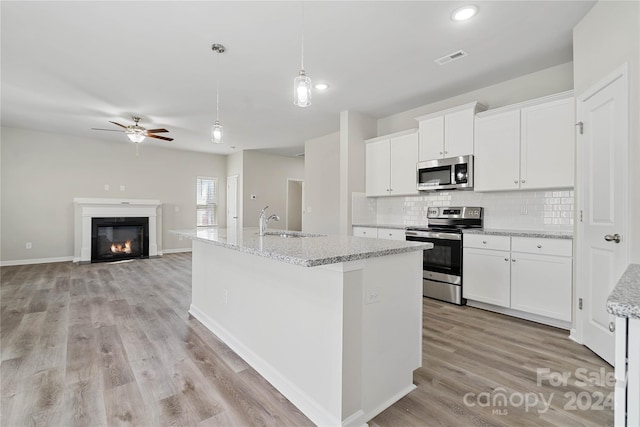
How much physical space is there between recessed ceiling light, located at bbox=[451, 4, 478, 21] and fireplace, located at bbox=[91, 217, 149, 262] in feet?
23.8

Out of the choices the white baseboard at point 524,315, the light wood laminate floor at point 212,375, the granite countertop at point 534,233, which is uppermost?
the granite countertop at point 534,233

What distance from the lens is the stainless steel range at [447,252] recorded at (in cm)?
362

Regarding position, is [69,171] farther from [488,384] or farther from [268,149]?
[488,384]

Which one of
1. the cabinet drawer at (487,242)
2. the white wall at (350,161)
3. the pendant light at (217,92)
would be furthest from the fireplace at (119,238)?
the cabinet drawer at (487,242)

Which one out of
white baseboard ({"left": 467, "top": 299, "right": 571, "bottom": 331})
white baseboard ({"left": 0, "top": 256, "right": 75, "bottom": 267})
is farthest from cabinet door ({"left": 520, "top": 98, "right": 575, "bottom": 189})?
white baseboard ({"left": 0, "top": 256, "right": 75, "bottom": 267})

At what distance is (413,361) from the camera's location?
1972 mm

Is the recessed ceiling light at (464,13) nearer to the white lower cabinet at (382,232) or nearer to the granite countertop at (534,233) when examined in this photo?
the granite countertop at (534,233)

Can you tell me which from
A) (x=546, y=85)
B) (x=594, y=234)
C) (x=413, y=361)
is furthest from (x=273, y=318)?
(x=546, y=85)

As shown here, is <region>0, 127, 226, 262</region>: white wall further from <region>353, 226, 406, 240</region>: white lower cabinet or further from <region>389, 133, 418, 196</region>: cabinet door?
<region>389, 133, 418, 196</region>: cabinet door

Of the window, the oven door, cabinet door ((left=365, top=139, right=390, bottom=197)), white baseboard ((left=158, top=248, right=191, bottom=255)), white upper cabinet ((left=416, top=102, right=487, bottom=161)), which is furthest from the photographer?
the window

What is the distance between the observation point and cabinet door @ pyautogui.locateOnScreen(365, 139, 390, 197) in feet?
15.4

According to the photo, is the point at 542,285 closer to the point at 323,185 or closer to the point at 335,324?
the point at 335,324

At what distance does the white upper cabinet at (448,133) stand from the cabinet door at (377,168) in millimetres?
600

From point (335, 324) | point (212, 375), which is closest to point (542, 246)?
point (335, 324)
